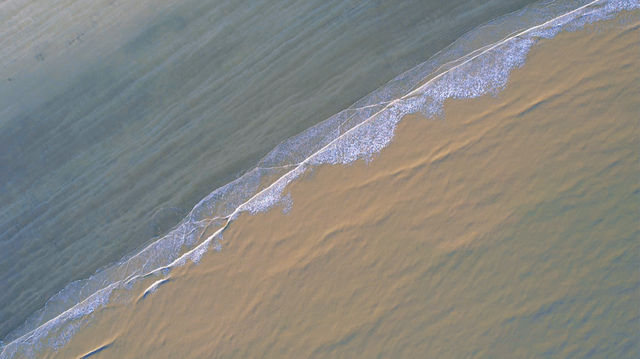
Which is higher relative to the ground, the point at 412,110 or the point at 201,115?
the point at 201,115

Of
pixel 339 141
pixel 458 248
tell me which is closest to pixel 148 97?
pixel 339 141

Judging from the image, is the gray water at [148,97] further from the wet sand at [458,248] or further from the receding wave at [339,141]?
the wet sand at [458,248]

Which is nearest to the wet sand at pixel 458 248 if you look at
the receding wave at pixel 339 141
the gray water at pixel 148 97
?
the receding wave at pixel 339 141

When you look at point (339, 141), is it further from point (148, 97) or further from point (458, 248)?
point (148, 97)

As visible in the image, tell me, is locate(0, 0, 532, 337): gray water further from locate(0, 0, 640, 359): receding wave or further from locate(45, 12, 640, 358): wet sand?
locate(45, 12, 640, 358): wet sand

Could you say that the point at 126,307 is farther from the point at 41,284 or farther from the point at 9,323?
the point at 9,323

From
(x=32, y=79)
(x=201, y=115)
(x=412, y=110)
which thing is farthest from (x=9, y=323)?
(x=412, y=110)

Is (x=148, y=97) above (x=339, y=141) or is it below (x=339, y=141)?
above
